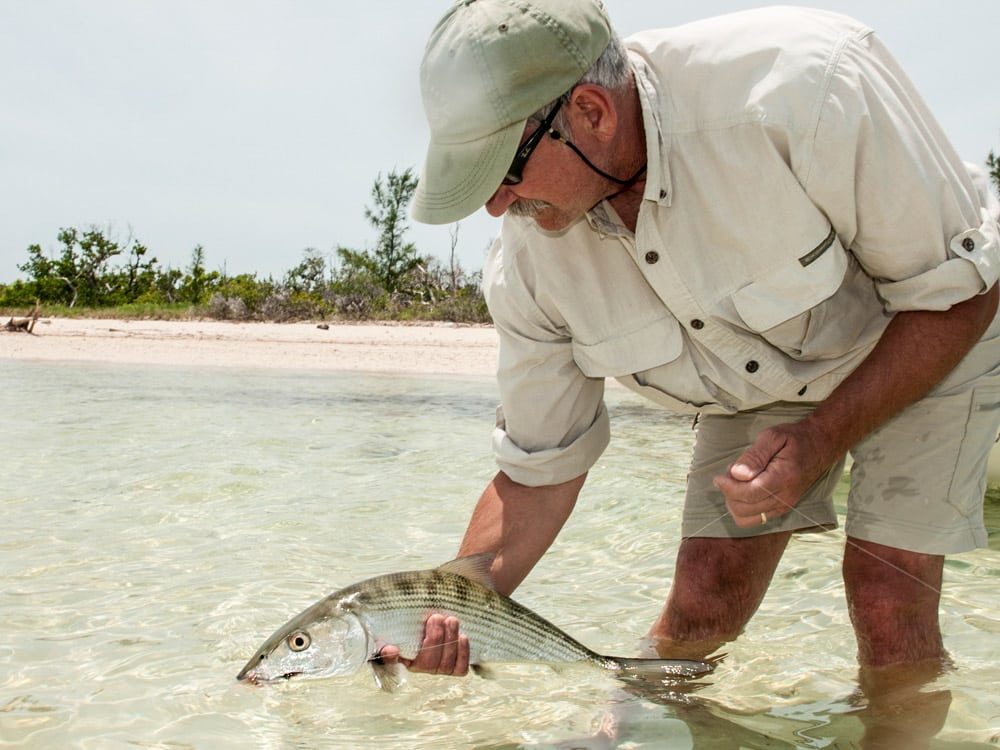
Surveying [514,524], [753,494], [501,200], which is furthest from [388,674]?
[501,200]

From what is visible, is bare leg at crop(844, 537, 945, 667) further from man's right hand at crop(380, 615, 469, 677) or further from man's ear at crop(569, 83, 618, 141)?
man's ear at crop(569, 83, 618, 141)

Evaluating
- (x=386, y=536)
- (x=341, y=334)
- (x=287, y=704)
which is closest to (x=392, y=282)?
(x=341, y=334)

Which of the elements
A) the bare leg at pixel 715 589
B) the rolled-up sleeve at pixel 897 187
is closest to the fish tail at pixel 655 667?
the bare leg at pixel 715 589

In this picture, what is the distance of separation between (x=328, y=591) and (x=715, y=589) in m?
2.08

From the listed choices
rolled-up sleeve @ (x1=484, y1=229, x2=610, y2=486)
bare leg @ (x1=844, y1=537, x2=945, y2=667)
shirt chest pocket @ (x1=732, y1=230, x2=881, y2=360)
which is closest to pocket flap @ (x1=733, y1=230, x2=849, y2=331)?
shirt chest pocket @ (x1=732, y1=230, x2=881, y2=360)

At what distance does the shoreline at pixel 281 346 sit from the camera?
61.4 feet

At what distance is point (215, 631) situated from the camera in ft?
13.7

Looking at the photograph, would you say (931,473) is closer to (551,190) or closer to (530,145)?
(551,190)

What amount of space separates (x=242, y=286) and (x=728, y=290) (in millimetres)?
28358

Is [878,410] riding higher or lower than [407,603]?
higher

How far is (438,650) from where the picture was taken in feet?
8.73

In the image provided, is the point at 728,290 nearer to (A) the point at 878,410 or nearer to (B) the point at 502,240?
(A) the point at 878,410

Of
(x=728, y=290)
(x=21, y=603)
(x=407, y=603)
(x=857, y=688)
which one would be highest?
(x=728, y=290)

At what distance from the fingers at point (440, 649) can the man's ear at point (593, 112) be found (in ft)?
4.14
